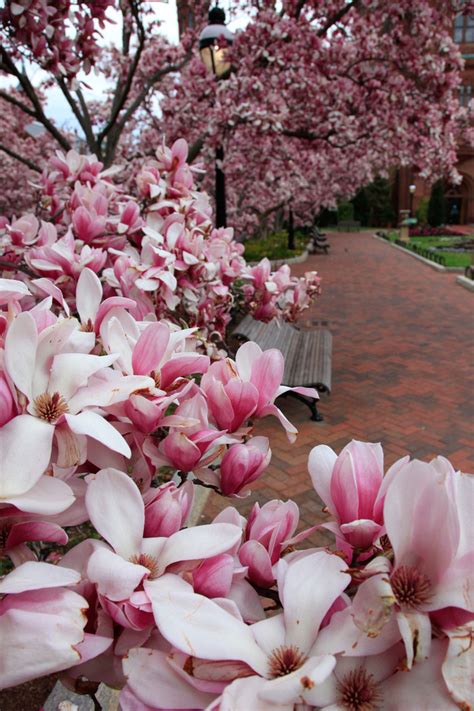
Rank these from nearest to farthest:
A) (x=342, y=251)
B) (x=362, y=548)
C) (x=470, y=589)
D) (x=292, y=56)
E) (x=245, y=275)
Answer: (x=470, y=589) < (x=362, y=548) < (x=245, y=275) < (x=292, y=56) < (x=342, y=251)

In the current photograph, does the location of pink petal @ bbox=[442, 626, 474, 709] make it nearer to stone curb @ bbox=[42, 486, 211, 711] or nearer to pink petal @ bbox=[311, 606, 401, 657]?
pink petal @ bbox=[311, 606, 401, 657]

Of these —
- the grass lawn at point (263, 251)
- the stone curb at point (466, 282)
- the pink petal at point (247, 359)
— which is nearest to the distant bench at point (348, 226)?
the grass lawn at point (263, 251)

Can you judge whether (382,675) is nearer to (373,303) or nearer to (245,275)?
(245,275)

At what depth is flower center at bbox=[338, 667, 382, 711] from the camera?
0.49 metres

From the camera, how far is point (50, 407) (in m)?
0.64

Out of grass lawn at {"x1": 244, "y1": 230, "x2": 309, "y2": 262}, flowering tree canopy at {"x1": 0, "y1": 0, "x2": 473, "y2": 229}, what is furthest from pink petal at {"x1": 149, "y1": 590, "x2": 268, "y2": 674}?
grass lawn at {"x1": 244, "y1": 230, "x2": 309, "y2": 262}

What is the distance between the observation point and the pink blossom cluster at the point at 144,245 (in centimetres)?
175

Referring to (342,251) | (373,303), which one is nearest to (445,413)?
(373,303)

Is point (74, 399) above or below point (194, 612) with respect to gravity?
above

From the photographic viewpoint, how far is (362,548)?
63 cm

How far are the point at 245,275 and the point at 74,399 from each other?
79.0 inches

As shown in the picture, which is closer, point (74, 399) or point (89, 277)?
point (74, 399)

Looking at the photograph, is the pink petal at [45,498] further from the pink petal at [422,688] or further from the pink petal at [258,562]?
the pink petal at [422,688]

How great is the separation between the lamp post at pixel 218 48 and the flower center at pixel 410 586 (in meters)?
5.43
